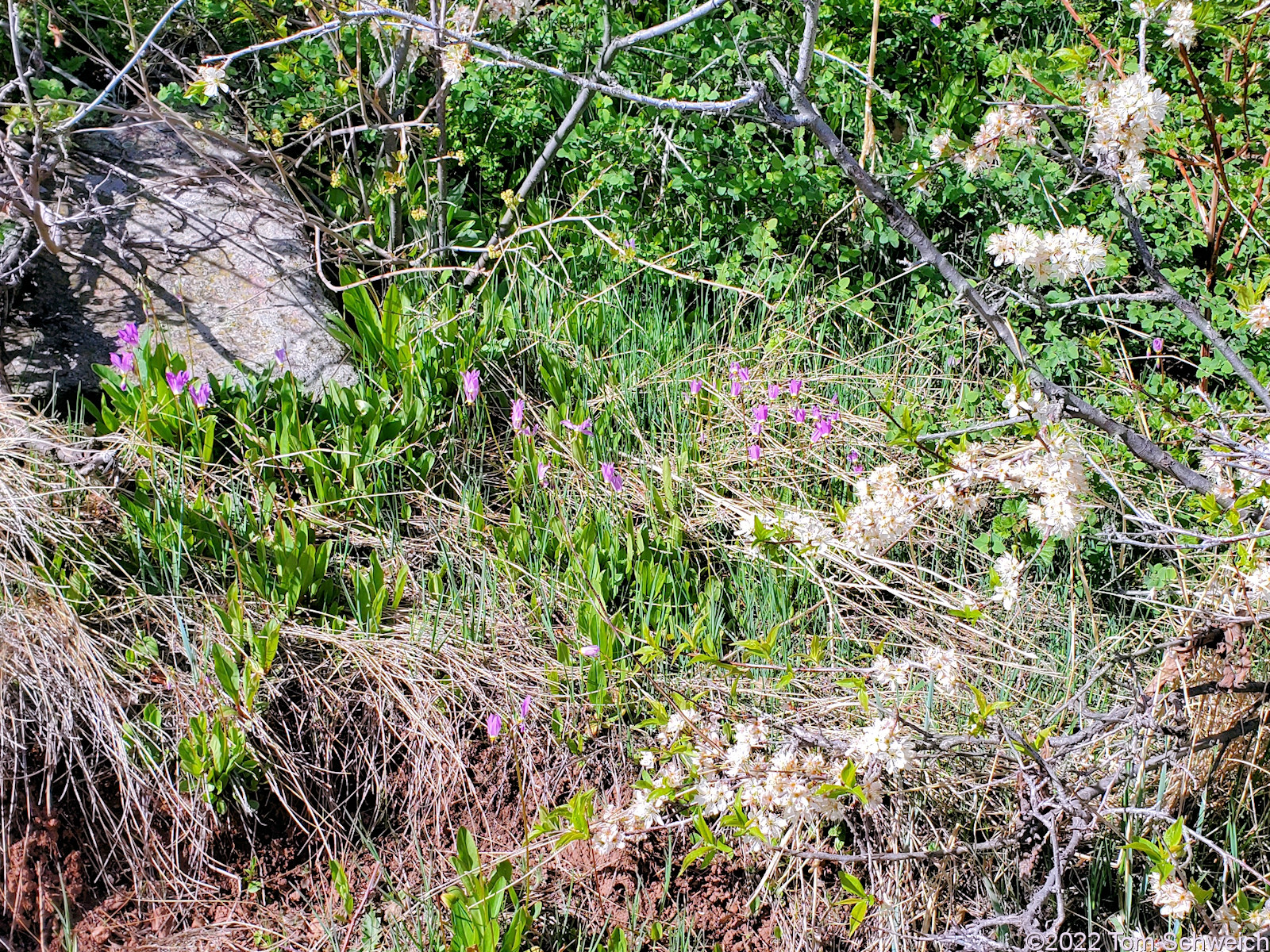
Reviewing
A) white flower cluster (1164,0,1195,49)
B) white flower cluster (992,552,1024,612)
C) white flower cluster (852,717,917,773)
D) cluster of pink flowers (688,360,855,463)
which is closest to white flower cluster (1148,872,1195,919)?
white flower cluster (852,717,917,773)

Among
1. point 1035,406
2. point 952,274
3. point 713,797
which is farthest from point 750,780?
point 952,274

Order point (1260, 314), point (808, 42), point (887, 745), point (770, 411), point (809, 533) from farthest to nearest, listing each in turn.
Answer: point (770, 411)
point (808, 42)
point (809, 533)
point (1260, 314)
point (887, 745)

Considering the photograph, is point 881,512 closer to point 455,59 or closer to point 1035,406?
point 1035,406

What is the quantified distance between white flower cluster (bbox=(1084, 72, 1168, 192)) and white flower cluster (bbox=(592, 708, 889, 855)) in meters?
1.05

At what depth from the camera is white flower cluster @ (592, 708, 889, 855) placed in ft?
5.78

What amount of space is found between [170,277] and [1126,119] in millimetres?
2685

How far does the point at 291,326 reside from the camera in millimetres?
3209

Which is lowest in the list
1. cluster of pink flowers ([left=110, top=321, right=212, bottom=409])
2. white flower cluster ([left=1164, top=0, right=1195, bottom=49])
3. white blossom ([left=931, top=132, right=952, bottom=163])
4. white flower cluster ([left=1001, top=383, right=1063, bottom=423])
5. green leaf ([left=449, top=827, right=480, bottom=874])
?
green leaf ([left=449, top=827, right=480, bottom=874])

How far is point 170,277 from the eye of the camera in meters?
3.23

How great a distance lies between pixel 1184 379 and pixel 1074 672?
1629mm

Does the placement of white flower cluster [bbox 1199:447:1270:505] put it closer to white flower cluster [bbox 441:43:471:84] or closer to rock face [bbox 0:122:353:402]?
white flower cluster [bbox 441:43:471:84]

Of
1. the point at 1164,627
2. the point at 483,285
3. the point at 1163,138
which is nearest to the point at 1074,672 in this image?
the point at 1164,627

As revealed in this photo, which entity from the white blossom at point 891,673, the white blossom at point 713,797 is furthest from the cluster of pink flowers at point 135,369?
the white blossom at point 891,673

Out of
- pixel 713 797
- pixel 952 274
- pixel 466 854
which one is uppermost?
pixel 952 274
